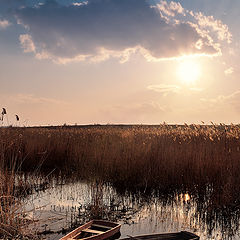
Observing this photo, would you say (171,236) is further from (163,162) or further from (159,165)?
(163,162)

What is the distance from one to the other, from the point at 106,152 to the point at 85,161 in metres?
1.02

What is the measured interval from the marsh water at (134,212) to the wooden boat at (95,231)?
0.94 ft

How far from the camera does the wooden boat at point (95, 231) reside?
16.1 feet

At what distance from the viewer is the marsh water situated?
18.3 feet

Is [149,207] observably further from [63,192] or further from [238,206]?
[63,192]

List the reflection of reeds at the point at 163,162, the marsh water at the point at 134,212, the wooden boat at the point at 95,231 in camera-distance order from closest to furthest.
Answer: the wooden boat at the point at 95,231 → the marsh water at the point at 134,212 → the reflection of reeds at the point at 163,162

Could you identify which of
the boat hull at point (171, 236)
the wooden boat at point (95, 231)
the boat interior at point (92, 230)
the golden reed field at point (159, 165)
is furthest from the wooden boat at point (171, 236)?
the golden reed field at point (159, 165)

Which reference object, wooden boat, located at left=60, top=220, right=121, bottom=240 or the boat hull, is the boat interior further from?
the boat hull

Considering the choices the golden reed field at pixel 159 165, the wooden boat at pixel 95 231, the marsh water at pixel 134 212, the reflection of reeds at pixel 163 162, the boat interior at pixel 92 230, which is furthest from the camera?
the reflection of reeds at pixel 163 162

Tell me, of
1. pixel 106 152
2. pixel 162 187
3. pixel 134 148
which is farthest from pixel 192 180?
pixel 106 152

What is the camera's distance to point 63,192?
26.9 ft

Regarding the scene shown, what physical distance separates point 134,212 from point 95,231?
1530 millimetres

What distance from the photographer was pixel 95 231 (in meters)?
5.19

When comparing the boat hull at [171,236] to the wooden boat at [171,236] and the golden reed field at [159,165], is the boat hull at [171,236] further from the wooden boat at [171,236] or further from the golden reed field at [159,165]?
the golden reed field at [159,165]
